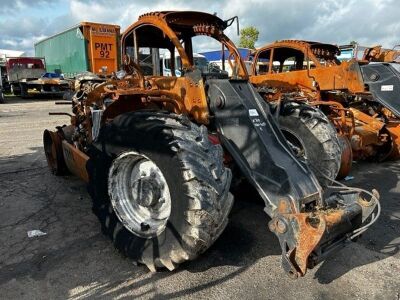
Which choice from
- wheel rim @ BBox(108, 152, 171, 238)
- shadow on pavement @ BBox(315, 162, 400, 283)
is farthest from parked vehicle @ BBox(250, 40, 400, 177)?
wheel rim @ BBox(108, 152, 171, 238)

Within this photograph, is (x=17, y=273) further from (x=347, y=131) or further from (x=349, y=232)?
(x=347, y=131)

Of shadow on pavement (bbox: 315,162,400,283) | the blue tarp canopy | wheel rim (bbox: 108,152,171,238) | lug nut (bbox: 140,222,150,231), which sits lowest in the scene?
shadow on pavement (bbox: 315,162,400,283)

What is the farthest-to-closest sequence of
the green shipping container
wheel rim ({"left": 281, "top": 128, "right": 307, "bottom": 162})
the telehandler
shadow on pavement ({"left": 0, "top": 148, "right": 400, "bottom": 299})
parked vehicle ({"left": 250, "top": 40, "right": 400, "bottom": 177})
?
the green shipping container < parked vehicle ({"left": 250, "top": 40, "right": 400, "bottom": 177}) < wheel rim ({"left": 281, "top": 128, "right": 307, "bottom": 162}) < shadow on pavement ({"left": 0, "top": 148, "right": 400, "bottom": 299}) < the telehandler

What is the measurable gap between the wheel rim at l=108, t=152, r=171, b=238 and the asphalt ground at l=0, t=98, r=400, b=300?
38cm

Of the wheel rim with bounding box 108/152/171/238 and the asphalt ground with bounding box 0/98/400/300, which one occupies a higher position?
the wheel rim with bounding box 108/152/171/238

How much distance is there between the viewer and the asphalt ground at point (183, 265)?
3.18 metres

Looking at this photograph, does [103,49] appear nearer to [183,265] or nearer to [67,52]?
[67,52]

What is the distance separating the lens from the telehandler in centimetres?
292

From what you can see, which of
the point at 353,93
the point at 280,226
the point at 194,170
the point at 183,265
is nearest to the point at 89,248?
the point at 183,265

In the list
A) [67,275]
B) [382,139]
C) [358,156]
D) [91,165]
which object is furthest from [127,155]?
[382,139]

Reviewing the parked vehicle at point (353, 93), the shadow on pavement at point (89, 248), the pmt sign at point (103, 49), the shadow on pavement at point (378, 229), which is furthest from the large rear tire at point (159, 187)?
the pmt sign at point (103, 49)

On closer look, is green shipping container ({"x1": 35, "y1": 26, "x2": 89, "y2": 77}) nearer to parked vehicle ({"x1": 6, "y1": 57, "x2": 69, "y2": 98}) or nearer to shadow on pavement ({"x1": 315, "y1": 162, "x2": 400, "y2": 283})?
parked vehicle ({"x1": 6, "y1": 57, "x2": 69, "y2": 98})

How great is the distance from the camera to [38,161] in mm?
7523

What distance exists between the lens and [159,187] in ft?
11.4
